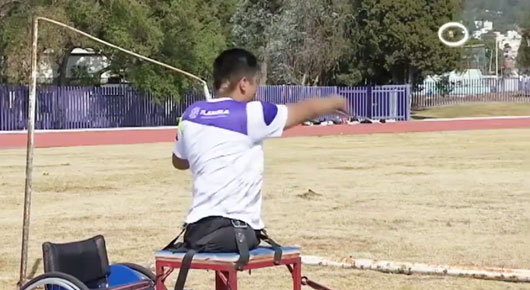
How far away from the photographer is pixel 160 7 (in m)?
42.0

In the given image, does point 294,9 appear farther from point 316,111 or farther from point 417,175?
point 316,111

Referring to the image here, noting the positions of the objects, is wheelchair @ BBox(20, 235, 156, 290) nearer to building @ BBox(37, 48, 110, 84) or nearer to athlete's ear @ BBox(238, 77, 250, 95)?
athlete's ear @ BBox(238, 77, 250, 95)

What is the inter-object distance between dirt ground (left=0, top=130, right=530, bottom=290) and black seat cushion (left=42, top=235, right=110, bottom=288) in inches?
80.4

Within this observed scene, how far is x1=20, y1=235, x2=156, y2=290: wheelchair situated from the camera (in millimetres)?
6566

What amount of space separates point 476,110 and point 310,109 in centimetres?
5507

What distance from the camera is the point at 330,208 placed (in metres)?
14.5

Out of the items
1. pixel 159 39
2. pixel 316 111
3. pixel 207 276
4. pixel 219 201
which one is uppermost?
pixel 159 39

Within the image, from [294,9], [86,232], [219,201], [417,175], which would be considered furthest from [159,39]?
[219,201]

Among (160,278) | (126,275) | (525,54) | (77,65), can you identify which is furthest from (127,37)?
(525,54)

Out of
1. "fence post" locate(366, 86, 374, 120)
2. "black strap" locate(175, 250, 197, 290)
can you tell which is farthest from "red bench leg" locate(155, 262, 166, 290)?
"fence post" locate(366, 86, 374, 120)

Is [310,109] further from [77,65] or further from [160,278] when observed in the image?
[77,65]

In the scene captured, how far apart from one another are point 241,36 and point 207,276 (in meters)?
47.7

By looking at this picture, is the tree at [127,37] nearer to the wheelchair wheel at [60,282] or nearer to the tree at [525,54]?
the wheelchair wheel at [60,282]

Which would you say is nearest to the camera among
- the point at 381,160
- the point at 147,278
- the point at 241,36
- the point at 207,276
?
the point at 147,278
